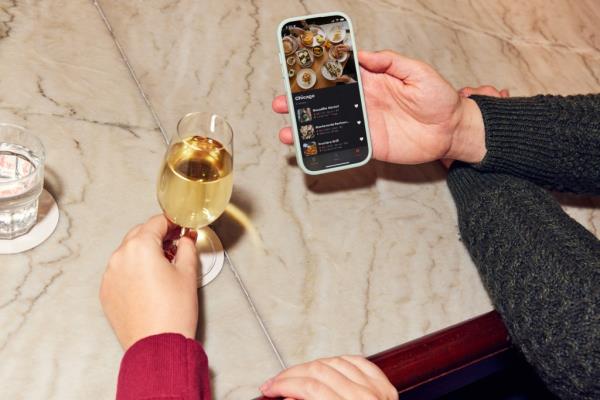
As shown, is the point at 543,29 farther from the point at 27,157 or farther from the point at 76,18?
the point at 27,157

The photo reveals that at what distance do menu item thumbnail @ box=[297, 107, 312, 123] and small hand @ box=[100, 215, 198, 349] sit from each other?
0.29 meters

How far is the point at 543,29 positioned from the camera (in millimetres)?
1438

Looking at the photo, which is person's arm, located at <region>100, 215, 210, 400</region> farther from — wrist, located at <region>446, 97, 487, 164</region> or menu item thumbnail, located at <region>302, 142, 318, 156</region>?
wrist, located at <region>446, 97, 487, 164</region>

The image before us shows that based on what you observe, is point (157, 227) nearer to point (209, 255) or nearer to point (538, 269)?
point (209, 255)

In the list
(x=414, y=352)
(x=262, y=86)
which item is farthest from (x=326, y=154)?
(x=414, y=352)

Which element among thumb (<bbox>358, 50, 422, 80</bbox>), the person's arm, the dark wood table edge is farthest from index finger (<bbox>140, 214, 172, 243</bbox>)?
thumb (<bbox>358, 50, 422, 80</bbox>)

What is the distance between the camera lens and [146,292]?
2.54 feet

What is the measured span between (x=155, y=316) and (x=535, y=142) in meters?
0.67

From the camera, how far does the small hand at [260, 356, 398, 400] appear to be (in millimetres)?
770

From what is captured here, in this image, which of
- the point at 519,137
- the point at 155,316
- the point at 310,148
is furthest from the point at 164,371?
the point at 519,137

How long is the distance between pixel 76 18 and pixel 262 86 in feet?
1.02

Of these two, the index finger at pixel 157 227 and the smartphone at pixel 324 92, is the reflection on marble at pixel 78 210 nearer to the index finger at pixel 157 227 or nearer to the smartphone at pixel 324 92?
the index finger at pixel 157 227

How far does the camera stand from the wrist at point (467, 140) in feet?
3.61

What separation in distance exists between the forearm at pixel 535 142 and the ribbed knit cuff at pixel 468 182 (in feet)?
0.04
